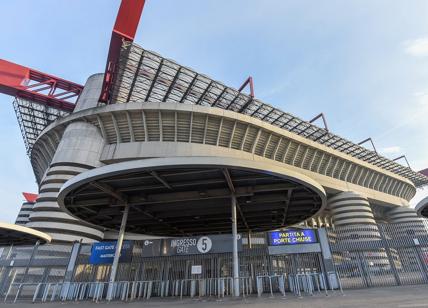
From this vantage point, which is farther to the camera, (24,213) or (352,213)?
(24,213)

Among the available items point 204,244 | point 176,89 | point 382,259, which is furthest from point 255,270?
point 176,89

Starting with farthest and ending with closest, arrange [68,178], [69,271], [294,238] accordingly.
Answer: [68,178] < [69,271] < [294,238]

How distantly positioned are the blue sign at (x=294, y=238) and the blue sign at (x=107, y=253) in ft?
29.7

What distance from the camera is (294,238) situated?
1375cm

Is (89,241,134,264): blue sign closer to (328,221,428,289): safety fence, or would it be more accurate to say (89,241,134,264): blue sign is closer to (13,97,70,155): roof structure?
(328,221,428,289): safety fence

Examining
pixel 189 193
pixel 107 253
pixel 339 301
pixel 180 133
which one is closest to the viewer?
pixel 339 301

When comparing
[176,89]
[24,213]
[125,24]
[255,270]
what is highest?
[125,24]

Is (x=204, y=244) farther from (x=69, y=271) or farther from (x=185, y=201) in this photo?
(x=69, y=271)

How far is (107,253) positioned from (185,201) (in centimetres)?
577

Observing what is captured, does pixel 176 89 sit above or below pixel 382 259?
above

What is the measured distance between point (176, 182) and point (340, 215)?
38.2m

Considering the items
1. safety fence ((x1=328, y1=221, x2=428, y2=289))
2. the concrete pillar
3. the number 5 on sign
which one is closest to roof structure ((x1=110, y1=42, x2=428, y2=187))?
the concrete pillar

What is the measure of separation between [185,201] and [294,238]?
717 centimetres

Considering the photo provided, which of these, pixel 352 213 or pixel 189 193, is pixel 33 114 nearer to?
pixel 189 193
